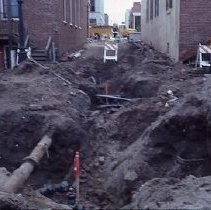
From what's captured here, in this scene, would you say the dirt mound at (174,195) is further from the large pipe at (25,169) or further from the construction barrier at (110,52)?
the construction barrier at (110,52)

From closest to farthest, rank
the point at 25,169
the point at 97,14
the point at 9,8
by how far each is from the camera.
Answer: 1. the point at 25,169
2. the point at 9,8
3. the point at 97,14

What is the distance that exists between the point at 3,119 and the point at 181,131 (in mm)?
3718

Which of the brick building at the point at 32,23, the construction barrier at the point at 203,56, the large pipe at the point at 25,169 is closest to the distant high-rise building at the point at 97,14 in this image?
the brick building at the point at 32,23

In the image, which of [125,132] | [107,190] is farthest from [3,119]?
[107,190]

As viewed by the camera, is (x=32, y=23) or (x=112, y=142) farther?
(x=32, y=23)

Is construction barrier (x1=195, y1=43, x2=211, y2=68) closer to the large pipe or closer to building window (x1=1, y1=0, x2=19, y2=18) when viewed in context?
building window (x1=1, y1=0, x2=19, y2=18)

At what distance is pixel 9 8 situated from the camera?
63.7ft

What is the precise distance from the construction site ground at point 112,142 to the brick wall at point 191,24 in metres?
2.99

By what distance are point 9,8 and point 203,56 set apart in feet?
25.7

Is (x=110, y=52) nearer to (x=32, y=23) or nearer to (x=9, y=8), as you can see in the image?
(x=32, y=23)

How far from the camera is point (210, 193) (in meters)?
5.19

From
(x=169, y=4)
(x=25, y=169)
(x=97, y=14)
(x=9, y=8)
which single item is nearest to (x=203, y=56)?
(x=169, y=4)

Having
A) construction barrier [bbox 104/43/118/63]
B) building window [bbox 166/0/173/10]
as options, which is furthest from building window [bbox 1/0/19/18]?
building window [bbox 166/0/173/10]

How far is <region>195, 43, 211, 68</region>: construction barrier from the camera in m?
15.6
